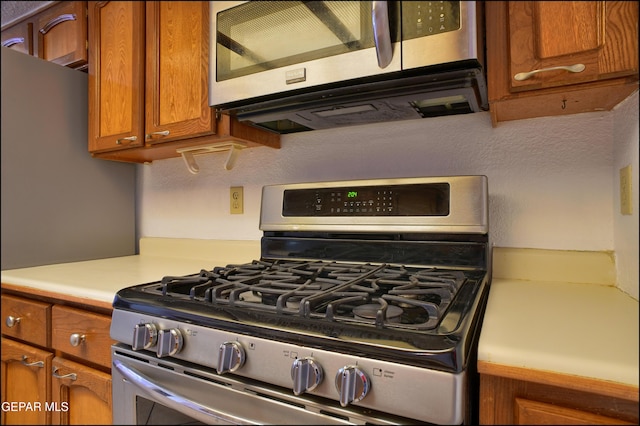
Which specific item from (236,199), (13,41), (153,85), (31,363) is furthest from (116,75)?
A: (31,363)

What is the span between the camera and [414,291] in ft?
2.27

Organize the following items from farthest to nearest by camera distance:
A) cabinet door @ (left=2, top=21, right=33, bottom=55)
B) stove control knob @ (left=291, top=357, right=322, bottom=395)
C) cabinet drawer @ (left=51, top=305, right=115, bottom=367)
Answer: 1. cabinet door @ (left=2, top=21, right=33, bottom=55)
2. cabinet drawer @ (left=51, top=305, right=115, bottom=367)
3. stove control knob @ (left=291, top=357, right=322, bottom=395)

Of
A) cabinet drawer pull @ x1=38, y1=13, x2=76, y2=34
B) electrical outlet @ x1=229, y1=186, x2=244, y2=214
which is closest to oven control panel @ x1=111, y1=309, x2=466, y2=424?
electrical outlet @ x1=229, y1=186, x2=244, y2=214

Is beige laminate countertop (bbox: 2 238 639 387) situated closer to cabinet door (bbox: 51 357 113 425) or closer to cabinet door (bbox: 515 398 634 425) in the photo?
cabinet door (bbox: 515 398 634 425)

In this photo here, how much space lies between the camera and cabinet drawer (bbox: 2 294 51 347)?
1029mm

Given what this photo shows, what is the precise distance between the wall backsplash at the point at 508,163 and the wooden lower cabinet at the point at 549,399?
1.27 ft

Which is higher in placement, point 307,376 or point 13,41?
point 13,41

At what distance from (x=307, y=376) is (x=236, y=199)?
3.21ft

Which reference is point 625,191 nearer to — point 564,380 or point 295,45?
point 564,380

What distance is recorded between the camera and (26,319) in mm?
Answer: 1076

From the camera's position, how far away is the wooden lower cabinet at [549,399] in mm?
451

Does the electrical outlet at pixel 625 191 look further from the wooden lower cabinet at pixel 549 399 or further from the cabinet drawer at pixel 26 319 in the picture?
the cabinet drawer at pixel 26 319

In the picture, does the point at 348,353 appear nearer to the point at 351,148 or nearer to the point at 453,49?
the point at 453,49

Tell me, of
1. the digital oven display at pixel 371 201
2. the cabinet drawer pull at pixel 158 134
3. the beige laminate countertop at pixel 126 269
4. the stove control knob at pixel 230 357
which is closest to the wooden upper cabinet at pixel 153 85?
the cabinet drawer pull at pixel 158 134
